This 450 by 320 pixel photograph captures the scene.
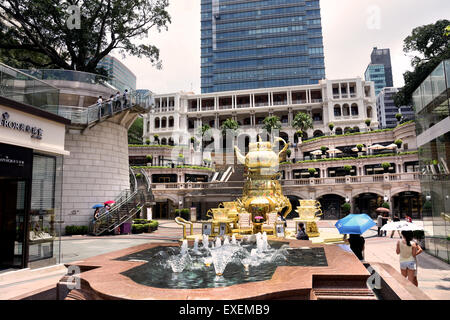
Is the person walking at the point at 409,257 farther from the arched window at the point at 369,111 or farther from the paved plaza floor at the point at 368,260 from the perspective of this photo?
the arched window at the point at 369,111

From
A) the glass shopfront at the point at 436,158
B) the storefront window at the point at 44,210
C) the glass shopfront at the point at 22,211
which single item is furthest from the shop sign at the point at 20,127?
the glass shopfront at the point at 436,158

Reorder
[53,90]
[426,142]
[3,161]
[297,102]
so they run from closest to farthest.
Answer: [3,161] < [53,90] < [426,142] < [297,102]

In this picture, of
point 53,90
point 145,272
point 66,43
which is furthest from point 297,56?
point 145,272

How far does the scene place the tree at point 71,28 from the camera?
77.6ft

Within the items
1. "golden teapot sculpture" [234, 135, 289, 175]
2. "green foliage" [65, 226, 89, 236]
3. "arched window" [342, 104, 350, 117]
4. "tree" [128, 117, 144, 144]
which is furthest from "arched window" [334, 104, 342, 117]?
"green foliage" [65, 226, 89, 236]

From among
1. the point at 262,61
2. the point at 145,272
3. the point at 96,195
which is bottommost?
the point at 145,272

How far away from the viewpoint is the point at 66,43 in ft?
85.6

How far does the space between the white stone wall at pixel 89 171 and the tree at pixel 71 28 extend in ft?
26.3

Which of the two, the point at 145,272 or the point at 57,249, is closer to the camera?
the point at 145,272

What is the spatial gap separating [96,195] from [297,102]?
62008 mm

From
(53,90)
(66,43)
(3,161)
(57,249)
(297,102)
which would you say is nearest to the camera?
(3,161)

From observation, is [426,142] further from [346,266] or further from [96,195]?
[96,195]

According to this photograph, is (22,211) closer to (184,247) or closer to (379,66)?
(184,247)

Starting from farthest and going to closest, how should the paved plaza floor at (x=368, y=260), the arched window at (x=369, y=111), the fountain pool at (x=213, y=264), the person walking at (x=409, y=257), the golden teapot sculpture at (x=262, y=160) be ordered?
the arched window at (x=369, y=111), the golden teapot sculpture at (x=262, y=160), the paved plaza floor at (x=368, y=260), the person walking at (x=409, y=257), the fountain pool at (x=213, y=264)
